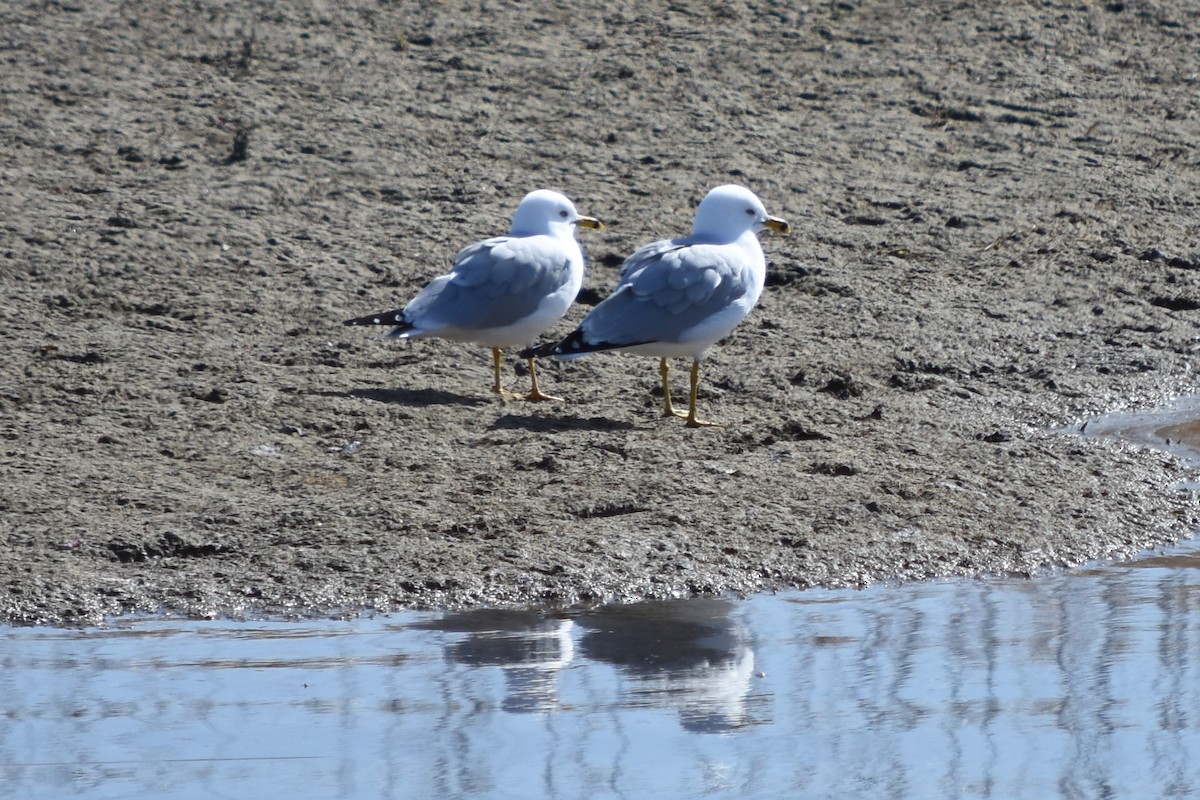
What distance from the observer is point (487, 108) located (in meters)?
10.3

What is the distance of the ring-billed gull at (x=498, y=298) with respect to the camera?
7188mm

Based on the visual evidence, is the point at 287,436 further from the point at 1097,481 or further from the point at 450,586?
the point at 1097,481

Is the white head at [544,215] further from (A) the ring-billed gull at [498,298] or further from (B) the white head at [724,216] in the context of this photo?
(B) the white head at [724,216]

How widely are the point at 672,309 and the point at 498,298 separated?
78 centimetres

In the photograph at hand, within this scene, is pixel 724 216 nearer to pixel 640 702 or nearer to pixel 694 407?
pixel 694 407

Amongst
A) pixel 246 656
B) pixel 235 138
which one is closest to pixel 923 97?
pixel 235 138

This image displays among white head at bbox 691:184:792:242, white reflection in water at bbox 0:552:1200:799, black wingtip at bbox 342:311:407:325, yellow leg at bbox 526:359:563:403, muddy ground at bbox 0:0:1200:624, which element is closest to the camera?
white reflection in water at bbox 0:552:1200:799

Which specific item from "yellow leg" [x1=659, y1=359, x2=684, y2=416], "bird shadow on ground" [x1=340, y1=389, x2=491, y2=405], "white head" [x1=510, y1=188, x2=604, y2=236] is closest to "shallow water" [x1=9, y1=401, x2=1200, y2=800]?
"yellow leg" [x1=659, y1=359, x2=684, y2=416]

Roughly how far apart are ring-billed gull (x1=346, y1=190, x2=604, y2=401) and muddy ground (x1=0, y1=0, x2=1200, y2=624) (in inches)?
8.3

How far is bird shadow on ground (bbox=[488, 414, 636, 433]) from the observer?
6.60m

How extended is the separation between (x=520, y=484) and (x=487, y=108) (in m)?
4.78

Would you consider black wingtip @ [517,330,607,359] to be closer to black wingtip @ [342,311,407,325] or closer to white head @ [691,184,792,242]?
black wingtip @ [342,311,407,325]

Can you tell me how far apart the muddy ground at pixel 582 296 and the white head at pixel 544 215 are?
0.54 m

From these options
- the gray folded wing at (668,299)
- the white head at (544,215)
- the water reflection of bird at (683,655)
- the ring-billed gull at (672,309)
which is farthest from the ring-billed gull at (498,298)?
the water reflection of bird at (683,655)
